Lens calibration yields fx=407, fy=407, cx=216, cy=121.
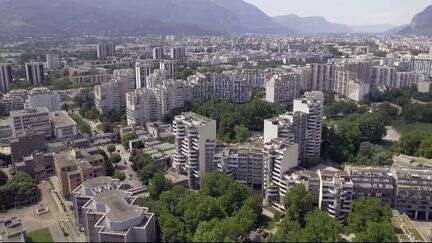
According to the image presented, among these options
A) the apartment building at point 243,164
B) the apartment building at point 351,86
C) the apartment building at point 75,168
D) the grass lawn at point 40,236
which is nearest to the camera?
the grass lawn at point 40,236

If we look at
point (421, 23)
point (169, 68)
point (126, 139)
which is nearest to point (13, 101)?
point (126, 139)

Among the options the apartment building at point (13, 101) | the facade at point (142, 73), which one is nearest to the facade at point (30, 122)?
the apartment building at point (13, 101)

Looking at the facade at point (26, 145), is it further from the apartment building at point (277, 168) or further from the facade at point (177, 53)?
the facade at point (177, 53)

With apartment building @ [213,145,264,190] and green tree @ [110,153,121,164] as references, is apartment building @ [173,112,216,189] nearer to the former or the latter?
apartment building @ [213,145,264,190]

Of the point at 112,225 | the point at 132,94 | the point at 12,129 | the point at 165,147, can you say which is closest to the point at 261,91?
the point at 132,94

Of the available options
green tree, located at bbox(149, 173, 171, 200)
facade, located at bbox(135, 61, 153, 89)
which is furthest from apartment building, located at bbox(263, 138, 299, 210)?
facade, located at bbox(135, 61, 153, 89)
